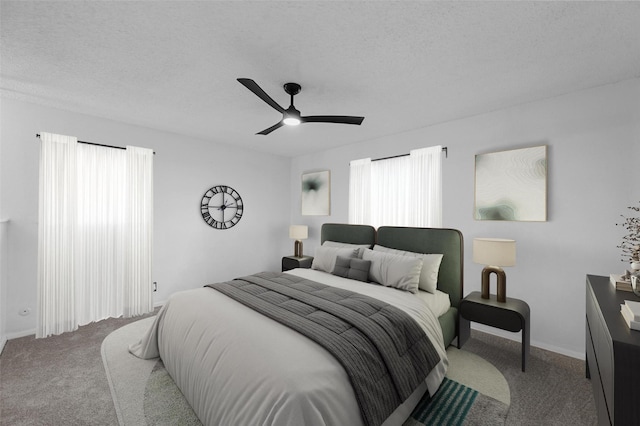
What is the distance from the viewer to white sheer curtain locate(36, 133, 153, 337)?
311 cm

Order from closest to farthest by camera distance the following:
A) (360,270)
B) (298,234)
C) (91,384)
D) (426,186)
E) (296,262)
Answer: (91,384) < (360,270) < (426,186) < (296,262) < (298,234)

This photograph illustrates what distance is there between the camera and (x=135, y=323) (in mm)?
3428

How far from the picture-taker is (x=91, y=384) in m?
2.22

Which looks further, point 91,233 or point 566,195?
point 91,233

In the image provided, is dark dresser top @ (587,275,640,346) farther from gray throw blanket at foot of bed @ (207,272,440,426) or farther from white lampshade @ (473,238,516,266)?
gray throw blanket at foot of bed @ (207,272,440,426)

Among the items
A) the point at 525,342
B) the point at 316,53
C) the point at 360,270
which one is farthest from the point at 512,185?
the point at 316,53

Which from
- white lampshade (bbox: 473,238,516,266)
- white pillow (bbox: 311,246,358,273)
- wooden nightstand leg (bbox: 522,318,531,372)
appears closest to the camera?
wooden nightstand leg (bbox: 522,318,531,372)

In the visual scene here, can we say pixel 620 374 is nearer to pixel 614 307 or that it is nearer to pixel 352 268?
pixel 614 307

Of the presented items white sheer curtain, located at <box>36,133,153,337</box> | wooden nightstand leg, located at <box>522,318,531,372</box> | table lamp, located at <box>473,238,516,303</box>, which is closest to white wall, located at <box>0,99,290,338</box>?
white sheer curtain, located at <box>36,133,153,337</box>

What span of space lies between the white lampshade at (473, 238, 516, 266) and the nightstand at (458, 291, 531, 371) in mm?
405

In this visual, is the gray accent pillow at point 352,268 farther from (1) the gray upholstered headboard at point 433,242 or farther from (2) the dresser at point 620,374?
(2) the dresser at point 620,374

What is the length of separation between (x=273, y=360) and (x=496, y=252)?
238 centimetres

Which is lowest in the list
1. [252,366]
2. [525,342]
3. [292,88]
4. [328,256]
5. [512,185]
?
[525,342]

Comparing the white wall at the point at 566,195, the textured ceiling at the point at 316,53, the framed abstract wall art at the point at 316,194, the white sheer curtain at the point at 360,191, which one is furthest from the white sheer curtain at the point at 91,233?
the white wall at the point at 566,195
